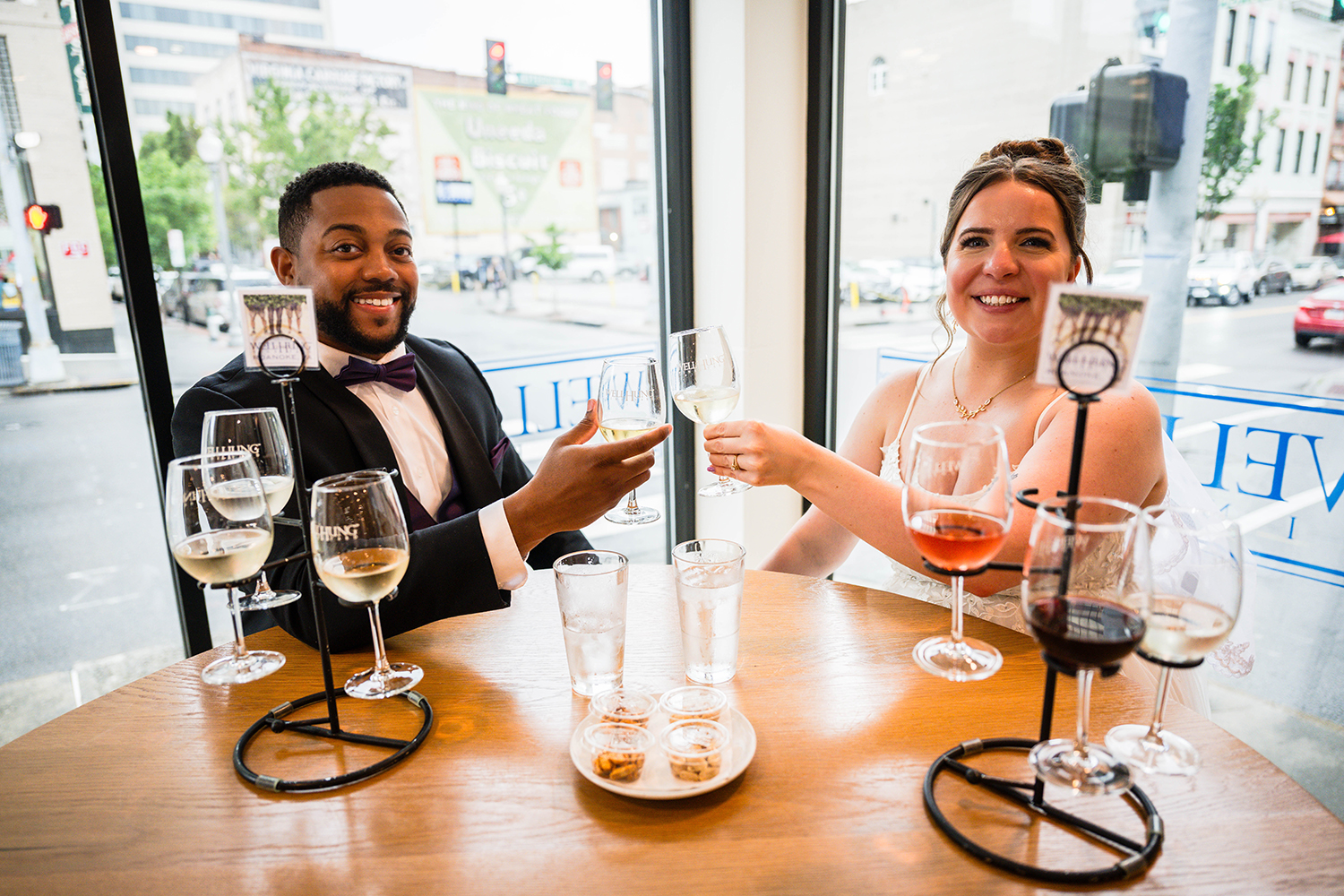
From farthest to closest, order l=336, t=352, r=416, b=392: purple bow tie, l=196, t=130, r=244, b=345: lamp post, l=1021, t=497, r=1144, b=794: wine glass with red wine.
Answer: l=196, t=130, r=244, b=345: lamp post → l=336, t=352, r=416, b=392: purple bow tie → l=1021, t=497, r=1144, b=794: wine glass with red wine

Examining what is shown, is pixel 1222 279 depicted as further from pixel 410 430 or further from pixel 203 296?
pixel 203 296

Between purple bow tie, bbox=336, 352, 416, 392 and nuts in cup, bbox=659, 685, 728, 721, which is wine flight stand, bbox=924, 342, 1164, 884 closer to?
nuts in cup, bbox=659, 685, 728, 721

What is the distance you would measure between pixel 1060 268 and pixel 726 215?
1644mm

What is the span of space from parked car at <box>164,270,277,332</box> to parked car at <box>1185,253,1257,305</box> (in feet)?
9.10

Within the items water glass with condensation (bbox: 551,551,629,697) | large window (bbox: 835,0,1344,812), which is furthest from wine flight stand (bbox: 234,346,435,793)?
large window (bbox: 835,0,1344,812)

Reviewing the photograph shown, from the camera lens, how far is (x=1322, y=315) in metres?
2.14

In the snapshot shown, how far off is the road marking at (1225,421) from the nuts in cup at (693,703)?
2103 millimetres

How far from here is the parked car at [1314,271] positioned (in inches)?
84.0

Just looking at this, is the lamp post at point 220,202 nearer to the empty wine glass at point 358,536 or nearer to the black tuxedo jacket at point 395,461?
the black tuxedo jacket at point 395,461

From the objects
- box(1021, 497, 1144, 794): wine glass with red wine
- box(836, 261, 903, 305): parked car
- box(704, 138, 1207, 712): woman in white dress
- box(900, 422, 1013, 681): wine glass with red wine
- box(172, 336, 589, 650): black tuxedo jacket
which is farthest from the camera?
box(836, 261, 903, 305): parked car

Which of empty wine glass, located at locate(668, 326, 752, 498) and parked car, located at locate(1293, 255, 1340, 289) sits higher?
parked car, located at locate(1293, 255, 1340, 289)

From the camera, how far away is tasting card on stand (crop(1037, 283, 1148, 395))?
0.76 m

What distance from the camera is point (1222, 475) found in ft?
7.84

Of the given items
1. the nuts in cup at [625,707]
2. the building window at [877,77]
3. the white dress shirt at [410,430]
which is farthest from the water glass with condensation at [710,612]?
the building window at [877,77]
